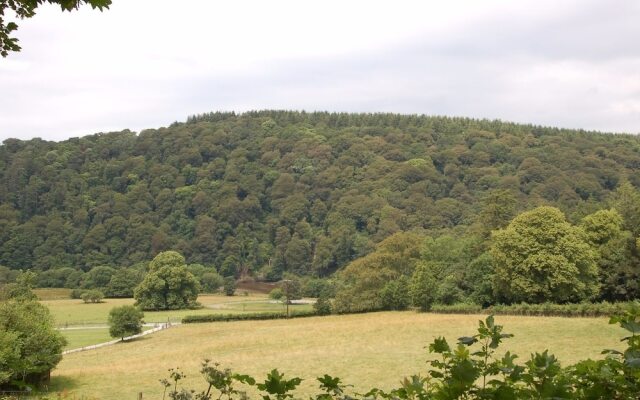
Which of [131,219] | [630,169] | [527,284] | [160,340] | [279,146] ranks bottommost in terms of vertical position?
[160,340]

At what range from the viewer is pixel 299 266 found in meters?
118

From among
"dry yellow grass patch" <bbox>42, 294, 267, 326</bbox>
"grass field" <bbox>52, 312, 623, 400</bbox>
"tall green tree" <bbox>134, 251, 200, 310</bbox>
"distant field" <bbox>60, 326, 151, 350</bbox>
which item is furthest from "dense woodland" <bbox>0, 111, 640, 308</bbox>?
"grass field" <bbox>52, 312, 623, 400</bbox>

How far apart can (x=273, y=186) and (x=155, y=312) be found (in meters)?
76.9

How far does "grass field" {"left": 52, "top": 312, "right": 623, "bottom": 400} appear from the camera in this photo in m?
28.2

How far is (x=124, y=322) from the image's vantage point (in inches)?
1842

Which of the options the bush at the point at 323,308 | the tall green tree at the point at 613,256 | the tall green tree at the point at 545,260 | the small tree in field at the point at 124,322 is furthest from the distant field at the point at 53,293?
the tall green tree at the point at 613,256

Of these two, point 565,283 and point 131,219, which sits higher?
point 131,219

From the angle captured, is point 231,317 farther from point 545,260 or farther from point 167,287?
point 545,260

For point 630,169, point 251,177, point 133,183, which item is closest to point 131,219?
point 133,183

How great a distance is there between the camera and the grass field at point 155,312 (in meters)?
64.5

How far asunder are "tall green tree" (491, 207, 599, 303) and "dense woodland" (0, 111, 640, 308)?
4732 centimetres

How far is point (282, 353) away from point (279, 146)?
130711mm

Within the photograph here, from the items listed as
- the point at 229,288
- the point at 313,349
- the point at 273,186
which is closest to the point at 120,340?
the point at 313,349

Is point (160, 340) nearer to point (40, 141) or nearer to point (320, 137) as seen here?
point (320, 137)
